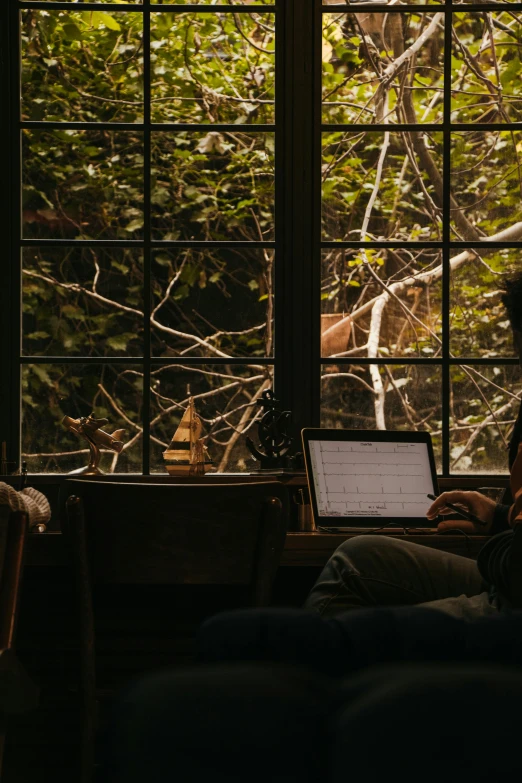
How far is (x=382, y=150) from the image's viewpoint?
3.72 metres

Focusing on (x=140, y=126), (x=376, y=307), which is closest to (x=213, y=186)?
(x=140, y=126)

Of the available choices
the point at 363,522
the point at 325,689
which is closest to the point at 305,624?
the point at 325,689

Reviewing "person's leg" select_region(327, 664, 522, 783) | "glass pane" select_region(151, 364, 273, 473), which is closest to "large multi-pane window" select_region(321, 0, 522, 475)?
"glass pane" select_region(151, 364, 273, 473)

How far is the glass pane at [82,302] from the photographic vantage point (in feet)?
12.0

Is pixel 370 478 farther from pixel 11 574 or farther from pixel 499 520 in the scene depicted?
pixel 11 574

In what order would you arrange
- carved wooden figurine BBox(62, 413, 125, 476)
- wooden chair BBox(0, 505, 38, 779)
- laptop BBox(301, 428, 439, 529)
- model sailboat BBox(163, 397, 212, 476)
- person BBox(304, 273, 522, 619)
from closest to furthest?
wooden chair BBox(0, 505, 38, 779) → person BBox(304, 273, 522, 619) → laptop BBox(301, 428, 439, 529) → carved wooden figurine BBox(62, 413, 125, 476) → model sailboat BBox(163, 397, 212, 476)

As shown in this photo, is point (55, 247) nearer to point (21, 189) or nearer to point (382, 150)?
point (21, 189)

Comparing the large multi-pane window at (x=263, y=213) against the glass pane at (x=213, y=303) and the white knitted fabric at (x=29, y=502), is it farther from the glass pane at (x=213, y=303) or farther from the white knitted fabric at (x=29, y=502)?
the white knitted fabric at (x=29, y=502)

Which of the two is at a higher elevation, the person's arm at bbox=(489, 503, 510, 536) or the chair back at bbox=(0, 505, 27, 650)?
the chair back at bbox=(0, 505, 27, 650)

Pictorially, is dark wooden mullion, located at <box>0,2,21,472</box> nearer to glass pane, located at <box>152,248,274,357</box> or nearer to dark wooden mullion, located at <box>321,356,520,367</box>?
glass pane, located at <box>152,248,274,357</box>

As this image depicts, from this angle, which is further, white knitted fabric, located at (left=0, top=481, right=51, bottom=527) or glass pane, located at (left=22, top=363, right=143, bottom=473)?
glass pane, located at (left=22, top=363, right=143, bottom=473)

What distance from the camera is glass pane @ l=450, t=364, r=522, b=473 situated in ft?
12.1

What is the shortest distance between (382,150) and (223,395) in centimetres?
117

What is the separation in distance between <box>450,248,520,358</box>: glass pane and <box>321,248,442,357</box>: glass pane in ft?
0.25
